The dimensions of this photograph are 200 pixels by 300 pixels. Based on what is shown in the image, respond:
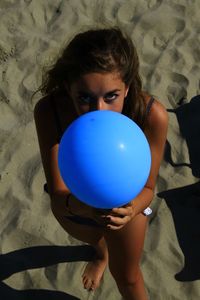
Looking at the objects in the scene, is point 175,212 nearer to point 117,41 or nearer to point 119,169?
point 117,41

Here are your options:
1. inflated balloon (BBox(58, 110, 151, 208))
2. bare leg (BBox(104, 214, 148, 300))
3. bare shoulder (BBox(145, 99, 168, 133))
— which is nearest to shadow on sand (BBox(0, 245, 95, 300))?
bare leg (BBox(104, 214, 148, 300))

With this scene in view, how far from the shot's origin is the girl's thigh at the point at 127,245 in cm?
220

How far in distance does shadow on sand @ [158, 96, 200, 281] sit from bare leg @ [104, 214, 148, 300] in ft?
1.55

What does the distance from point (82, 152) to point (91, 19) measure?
3.32 meters

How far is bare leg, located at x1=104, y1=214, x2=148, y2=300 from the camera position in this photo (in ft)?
7.23

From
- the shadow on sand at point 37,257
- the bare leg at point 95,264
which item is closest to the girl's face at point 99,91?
the bare leg at point 95,264

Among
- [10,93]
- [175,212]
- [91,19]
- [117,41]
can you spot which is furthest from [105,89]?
[91,19]

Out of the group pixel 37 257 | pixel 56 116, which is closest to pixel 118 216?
pixel 56 116

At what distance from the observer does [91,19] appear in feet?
14.7

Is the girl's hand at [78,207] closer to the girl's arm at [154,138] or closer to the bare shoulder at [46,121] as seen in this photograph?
the girl's arm at [154,138]

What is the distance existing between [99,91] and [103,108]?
72 millimetres

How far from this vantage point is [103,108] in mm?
1840

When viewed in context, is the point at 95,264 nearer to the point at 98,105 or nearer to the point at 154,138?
the point at 154,138

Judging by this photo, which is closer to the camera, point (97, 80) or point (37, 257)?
point (97, 80)
